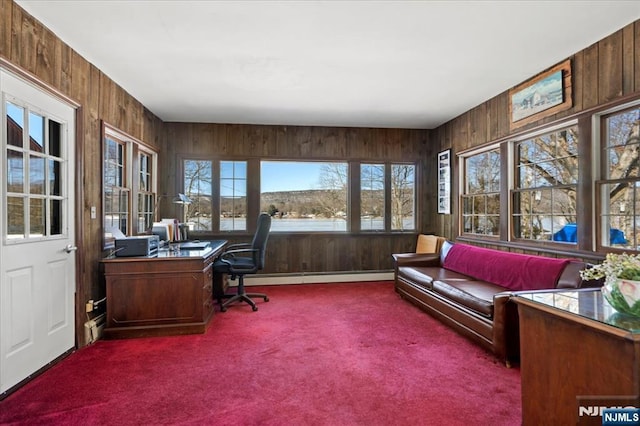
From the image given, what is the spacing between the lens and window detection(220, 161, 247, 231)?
5.33 meters

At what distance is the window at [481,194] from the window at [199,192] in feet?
13.0

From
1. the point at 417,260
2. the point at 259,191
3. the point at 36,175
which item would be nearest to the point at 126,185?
the point at 36,175

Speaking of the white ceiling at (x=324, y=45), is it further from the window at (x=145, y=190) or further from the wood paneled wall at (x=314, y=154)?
the wood paneled wall at (x=314, y=154)

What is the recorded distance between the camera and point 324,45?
2.84 meters

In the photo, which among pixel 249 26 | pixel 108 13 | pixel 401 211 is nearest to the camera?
pixel 108 13

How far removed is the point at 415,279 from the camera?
163 inches

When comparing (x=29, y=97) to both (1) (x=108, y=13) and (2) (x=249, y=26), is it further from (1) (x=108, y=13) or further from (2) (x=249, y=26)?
(2) (x=249, y=26)

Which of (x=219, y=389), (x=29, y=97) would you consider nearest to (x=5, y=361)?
(x=219, y=389)

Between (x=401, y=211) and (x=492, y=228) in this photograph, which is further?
(x=401, y=211)

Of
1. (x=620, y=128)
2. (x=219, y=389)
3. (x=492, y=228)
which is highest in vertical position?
(x=620, y=128)

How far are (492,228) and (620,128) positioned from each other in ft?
6.06

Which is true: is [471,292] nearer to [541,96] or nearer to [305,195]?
[541,96]

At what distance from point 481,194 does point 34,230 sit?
15.9 feet

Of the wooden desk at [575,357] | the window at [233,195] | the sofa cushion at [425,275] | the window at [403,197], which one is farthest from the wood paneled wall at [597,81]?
the window at [233,195]
